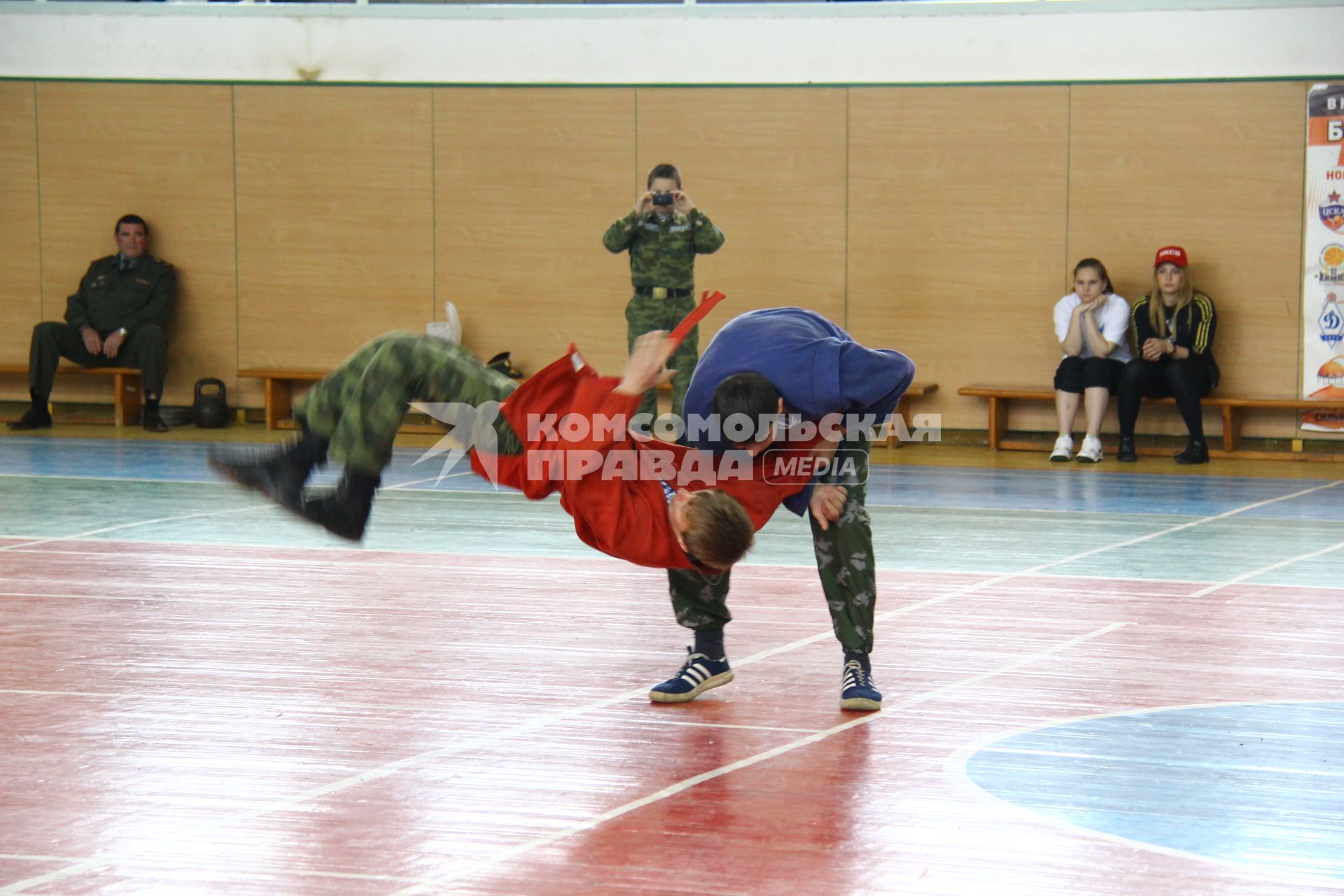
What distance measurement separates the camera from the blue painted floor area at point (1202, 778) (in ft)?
8.42

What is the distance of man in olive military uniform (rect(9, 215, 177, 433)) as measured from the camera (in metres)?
10.1

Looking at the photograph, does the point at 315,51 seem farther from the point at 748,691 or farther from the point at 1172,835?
the point at 1172,835

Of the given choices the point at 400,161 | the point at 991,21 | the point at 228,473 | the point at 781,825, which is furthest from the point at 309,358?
the point at 781,825

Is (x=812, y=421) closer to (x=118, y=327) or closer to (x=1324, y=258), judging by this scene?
(x=1324, y=258)

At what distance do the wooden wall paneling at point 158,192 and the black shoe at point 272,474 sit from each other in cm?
760

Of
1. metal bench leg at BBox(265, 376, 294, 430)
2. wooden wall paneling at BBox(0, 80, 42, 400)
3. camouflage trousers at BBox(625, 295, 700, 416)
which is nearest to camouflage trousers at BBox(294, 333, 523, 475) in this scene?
Result: camouflage trousers at BBox(625, 295, 700, 416)

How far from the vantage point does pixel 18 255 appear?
1083 cm

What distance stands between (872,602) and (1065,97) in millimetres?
6723

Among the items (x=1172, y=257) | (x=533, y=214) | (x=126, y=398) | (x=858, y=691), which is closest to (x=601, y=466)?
(x=858, y=691)

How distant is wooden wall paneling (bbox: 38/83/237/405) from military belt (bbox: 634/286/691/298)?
3.56 metres

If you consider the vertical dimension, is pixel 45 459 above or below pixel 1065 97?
below

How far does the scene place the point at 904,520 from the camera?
6473 mm

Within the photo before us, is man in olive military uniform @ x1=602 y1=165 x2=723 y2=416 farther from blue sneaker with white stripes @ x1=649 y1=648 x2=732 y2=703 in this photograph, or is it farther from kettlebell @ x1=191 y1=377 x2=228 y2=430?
blue sneaker with white stripes @ x1=649 y1=648 x2=732 y2=703

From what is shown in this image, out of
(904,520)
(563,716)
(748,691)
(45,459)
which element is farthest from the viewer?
(45,459)
